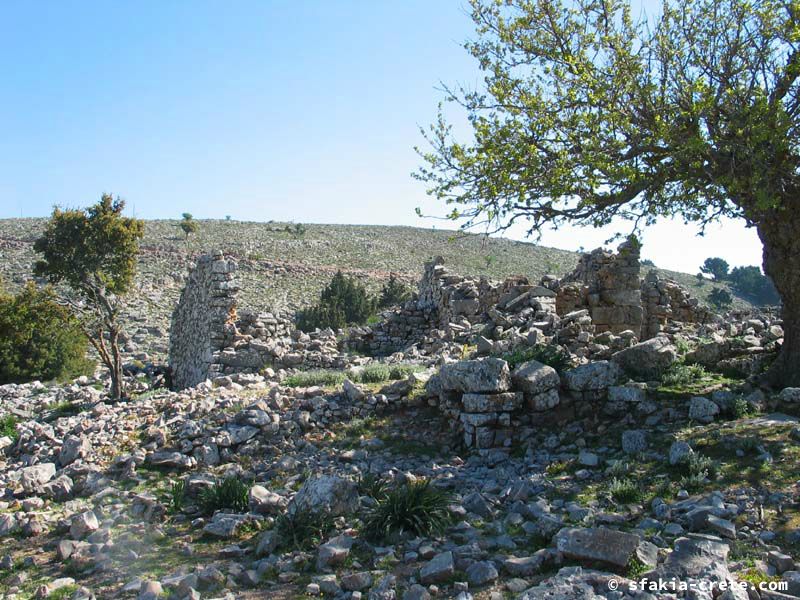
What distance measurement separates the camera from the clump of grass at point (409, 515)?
611 centimetres

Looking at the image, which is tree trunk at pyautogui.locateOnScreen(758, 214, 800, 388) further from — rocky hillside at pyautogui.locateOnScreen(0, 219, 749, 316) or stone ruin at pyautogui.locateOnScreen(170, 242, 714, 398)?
rocky hillside at pyautogui.locateOnScreen(0, 219, 749, 316)

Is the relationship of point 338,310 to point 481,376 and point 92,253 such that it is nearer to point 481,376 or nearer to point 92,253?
point 92,253

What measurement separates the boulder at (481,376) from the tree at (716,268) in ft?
236

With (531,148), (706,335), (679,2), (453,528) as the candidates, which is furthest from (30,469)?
(706,335)

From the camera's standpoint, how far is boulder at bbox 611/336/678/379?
966 cm

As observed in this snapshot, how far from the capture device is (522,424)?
8.91 m

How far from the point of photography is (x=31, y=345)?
23.8 meters

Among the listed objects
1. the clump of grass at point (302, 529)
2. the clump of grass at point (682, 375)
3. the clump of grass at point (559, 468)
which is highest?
the clump of grass at point (682, 375)

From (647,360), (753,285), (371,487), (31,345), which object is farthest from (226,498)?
(753,285)

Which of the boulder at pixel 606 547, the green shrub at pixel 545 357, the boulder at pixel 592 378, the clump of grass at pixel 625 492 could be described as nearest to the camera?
the boulder at pixel 606 547

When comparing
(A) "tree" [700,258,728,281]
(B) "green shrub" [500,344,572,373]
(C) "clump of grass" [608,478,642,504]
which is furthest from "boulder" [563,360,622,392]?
(A) "tree" [700,258,728,281]

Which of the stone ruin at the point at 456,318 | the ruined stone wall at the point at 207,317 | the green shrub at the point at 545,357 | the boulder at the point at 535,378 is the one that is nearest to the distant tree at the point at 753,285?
the stone ruin at the point at 456,318

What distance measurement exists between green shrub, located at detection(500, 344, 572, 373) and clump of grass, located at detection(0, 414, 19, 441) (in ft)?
25.5

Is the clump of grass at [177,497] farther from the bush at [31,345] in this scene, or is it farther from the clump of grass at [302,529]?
the bush at [31,345]
